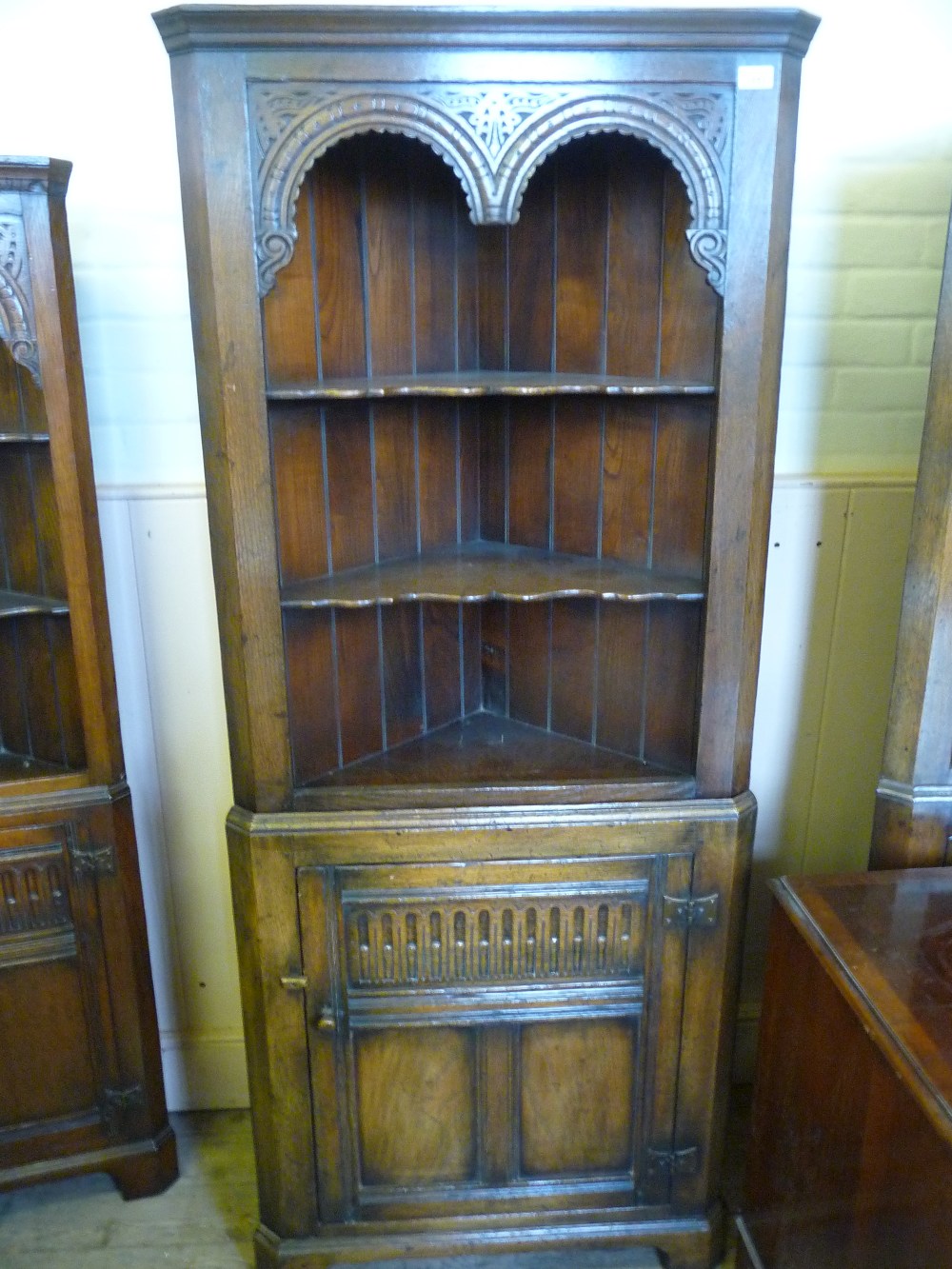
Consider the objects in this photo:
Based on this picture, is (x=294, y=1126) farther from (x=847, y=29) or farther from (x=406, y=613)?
(x=847, y=29)

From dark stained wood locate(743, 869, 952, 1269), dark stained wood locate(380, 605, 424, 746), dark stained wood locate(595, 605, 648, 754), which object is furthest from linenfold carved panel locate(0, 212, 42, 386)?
dark stained wood locate(743, 869, 952, 1269)

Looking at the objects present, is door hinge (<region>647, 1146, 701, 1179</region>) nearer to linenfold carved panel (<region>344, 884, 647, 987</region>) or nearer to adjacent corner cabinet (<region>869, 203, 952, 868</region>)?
linenfold carved panel (<region>344, 884, 647, 987</region>)

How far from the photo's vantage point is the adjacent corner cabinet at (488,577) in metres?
1.34

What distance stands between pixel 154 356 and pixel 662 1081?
5.13 ft

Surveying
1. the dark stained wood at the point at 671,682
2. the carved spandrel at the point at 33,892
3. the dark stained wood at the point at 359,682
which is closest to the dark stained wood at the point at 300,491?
the dark stained wood at the point at 359,682

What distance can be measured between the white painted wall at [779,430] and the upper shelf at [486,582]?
46 cm

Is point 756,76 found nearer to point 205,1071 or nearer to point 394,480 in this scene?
point 394,480

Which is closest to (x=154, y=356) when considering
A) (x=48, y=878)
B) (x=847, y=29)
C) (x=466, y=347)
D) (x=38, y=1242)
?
(x=466, y=347)

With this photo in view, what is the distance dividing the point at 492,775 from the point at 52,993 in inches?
36.2

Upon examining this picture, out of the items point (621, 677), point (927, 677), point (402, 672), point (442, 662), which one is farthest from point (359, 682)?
point (927, 677)

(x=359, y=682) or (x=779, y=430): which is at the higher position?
(x=779, y=430)

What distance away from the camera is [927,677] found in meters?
1.53

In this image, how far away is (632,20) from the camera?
130 cm

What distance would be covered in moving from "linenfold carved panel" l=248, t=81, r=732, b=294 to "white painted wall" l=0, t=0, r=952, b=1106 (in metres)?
0.54
